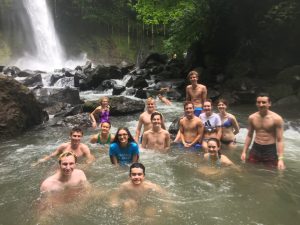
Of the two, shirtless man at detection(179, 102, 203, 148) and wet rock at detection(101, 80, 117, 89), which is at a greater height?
wet rock at detection(101, 80, 117, 89)

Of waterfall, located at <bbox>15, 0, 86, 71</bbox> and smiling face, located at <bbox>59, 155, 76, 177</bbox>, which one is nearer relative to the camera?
smiling face, located at <bbox>59, 155, 76, 177</bbox>

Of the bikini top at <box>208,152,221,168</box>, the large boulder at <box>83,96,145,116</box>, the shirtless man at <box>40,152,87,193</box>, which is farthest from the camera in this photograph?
the large boulder at <box>83,96,145,116</box>

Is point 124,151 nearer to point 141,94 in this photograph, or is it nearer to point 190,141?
point 190,141

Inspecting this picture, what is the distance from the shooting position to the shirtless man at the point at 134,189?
5.41 meters

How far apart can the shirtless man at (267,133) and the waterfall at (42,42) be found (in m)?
25.3

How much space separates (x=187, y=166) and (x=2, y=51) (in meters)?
26.3

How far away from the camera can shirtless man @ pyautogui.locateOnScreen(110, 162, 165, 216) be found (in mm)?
5406

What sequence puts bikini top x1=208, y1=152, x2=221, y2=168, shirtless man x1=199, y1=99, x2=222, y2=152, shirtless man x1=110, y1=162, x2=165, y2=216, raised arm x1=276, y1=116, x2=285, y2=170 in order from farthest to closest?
shirtless man x1=199, y1=99, x2=222, y2=152, bikini top x1=208, y1=152, x2=221, y2=168, raised arm x1=276, y1=116, x2=285, y2=170, shirtless man x1=110, y1=162, x2=165, y2=216

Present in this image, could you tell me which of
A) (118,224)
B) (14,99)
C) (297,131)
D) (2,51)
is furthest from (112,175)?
(2,51)

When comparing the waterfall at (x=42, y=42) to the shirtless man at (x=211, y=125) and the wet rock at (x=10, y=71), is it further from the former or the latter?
the shirtless man at (x=211, y=125)

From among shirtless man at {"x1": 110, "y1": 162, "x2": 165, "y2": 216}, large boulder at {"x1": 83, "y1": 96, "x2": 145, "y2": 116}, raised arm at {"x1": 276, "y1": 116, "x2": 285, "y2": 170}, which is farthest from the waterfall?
raised arm at {"x1": 276, "y1": 116, "x2": 285, "y2": 170}

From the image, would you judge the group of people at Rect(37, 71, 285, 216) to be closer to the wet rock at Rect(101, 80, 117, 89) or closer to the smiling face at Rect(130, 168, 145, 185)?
the smiling face at Rect(130, 168, 145, 185)

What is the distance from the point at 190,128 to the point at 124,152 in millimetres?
1841

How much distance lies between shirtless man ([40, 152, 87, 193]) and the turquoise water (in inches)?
11.0
